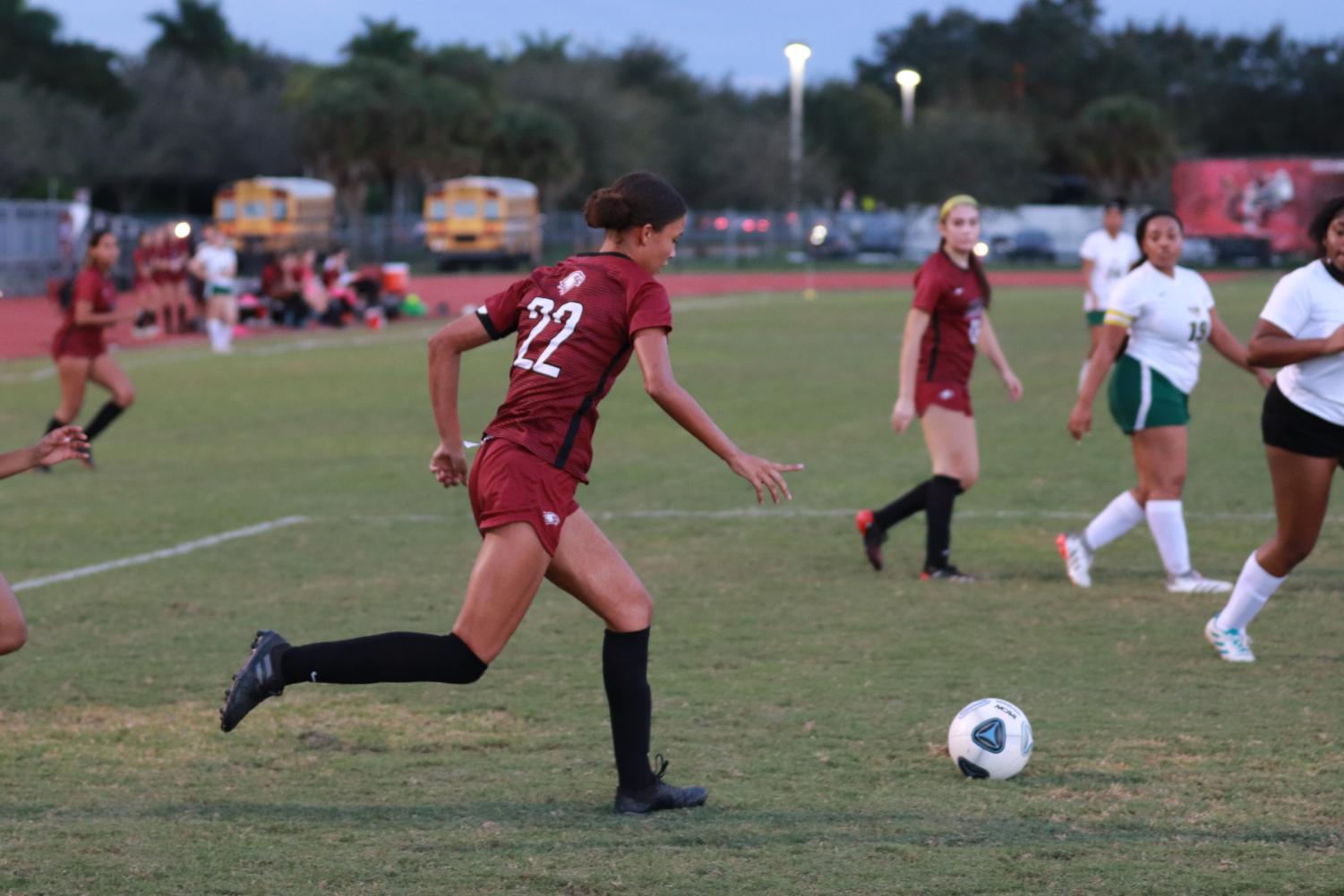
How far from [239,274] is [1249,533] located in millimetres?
44866

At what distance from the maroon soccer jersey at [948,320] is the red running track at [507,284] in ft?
73.6

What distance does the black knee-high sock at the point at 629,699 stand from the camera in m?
5.39

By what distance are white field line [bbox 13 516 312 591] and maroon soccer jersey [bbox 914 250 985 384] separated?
184 inches

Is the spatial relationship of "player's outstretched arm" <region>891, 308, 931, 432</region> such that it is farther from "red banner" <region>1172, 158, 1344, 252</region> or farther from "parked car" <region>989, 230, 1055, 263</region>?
"parked car" <region>989, 230, 1055, 263</region>

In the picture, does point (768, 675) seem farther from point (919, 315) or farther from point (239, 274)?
point (239, 274)

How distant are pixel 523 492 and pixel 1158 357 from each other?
4.75 meters

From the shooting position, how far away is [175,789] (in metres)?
5.76

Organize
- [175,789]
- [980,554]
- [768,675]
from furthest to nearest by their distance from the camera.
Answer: [980,554], [768,675], [175,789]

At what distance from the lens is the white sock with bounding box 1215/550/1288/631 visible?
7.39m

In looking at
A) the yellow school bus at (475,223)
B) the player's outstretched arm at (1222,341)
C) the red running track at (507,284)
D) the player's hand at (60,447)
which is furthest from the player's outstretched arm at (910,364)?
→ the yellow school bus at (475,223)

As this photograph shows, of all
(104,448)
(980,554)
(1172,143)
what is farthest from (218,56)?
(980,554)

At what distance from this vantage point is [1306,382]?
7.01 meters

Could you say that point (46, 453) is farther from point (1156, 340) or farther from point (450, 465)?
point (1156, 340)

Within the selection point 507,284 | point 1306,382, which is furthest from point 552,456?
point 507,284
